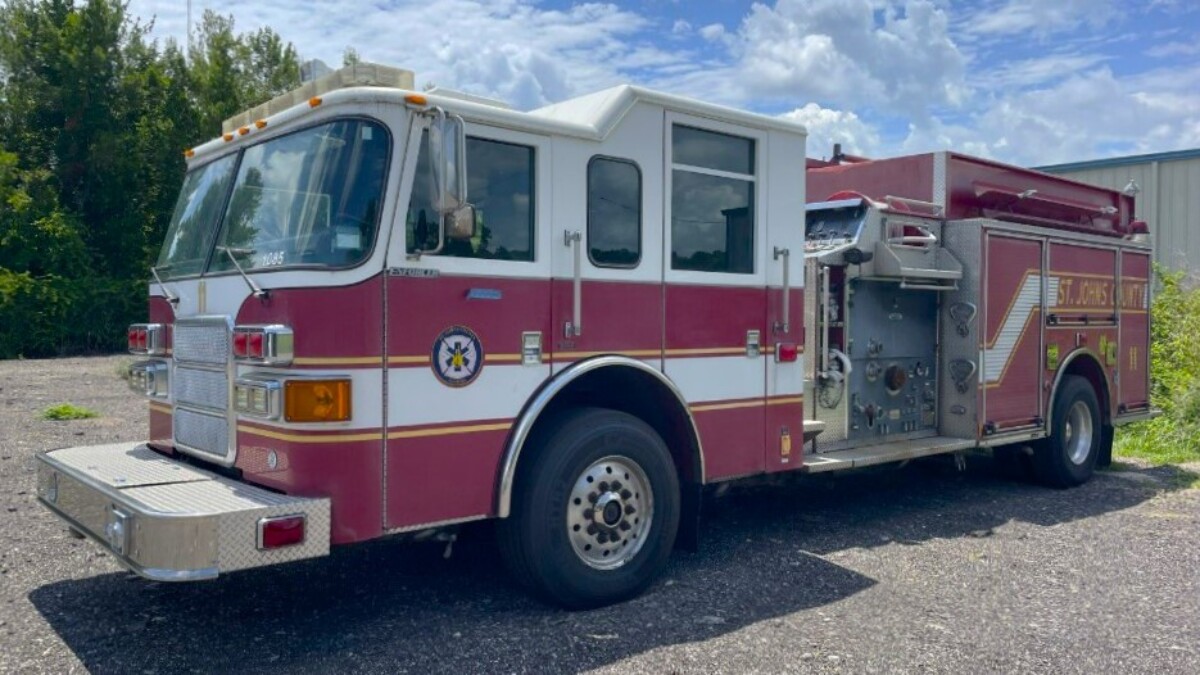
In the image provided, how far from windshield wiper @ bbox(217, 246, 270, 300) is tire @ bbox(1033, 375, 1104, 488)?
6.79 meters

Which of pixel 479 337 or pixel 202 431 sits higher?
pixel 479 337

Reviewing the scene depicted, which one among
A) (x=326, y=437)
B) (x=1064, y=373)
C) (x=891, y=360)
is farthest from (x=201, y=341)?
(x=1064, y=373)

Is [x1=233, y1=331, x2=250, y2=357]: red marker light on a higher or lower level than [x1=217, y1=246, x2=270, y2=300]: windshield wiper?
lower

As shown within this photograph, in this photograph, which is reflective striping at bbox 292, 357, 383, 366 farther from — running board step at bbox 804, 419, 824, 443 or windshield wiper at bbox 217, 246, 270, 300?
running board step at bbox 804, 419, 824, 443

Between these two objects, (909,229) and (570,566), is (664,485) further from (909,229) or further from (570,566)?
(909,229)

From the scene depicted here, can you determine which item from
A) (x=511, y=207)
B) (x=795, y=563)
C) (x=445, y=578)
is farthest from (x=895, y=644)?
(x=511, y=207)

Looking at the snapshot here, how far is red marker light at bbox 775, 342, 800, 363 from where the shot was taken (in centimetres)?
590

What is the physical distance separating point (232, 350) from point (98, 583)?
190cm

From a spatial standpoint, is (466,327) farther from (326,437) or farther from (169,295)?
(169,295)

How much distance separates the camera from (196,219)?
17.6ft

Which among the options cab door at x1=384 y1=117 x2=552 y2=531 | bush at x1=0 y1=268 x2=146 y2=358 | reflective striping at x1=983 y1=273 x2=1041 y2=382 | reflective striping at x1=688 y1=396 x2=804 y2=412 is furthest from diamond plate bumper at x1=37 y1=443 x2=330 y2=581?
bush at x1=0 y1=268 x2=146 y2=358

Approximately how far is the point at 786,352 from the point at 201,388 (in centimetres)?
332

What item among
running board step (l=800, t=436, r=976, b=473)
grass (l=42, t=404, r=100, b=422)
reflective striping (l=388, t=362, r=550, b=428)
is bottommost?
grass (l=42, t=404, r=100, b=422)

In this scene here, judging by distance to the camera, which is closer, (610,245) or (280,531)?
(280,531)
